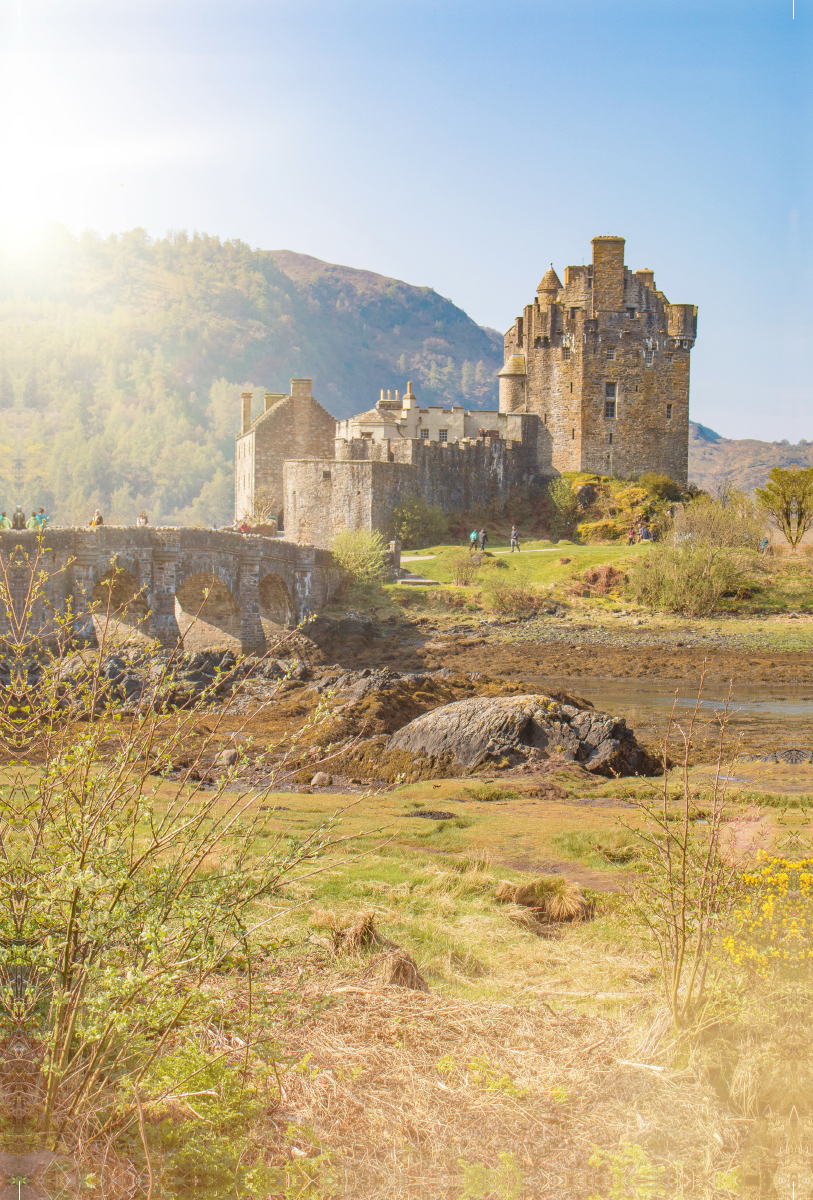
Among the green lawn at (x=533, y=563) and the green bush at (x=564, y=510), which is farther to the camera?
the green bush at (x=564, y=510)

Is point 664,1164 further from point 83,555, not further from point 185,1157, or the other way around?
point 83,555

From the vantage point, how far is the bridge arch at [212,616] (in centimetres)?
3700

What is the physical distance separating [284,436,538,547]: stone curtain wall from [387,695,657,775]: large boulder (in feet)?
115

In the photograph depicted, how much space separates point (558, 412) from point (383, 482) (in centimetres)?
1633

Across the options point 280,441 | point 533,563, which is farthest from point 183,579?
point 280,441

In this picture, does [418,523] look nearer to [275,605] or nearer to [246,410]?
[275,605]

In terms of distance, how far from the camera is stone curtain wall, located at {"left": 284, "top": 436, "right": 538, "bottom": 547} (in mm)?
A: 54000

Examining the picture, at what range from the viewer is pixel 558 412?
214 feet

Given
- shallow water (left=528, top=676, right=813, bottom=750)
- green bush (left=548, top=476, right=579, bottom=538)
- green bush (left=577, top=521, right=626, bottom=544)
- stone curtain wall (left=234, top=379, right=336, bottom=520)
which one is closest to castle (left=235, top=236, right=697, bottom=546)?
stone curtain wall (left=234, top=379, right=336, bottom=520)

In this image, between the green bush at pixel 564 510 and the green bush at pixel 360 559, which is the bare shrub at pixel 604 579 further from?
the green bush at pixel 564 510

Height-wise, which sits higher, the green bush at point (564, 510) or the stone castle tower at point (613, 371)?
the stone castle tower at point (613, 371)

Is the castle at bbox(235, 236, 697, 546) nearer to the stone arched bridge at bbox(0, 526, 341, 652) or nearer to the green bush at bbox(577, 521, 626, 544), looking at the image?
the green bush at bbox(577, 521, 626, 544)

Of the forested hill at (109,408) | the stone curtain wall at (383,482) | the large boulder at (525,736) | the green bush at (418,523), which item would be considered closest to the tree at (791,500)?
the stone curtain wall at (383,482)

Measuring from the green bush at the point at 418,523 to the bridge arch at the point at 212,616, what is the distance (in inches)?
732
